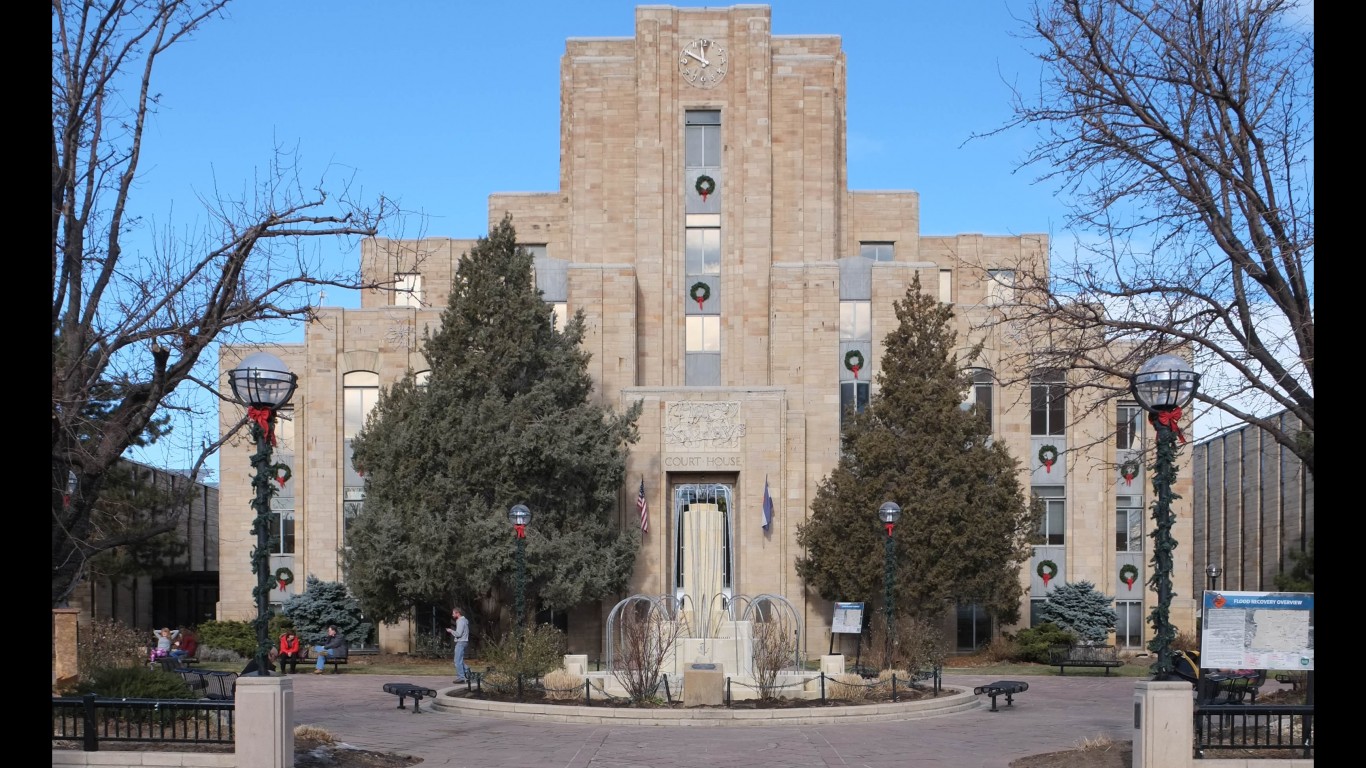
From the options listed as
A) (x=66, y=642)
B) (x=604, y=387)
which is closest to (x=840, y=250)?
(x=604, y=387)

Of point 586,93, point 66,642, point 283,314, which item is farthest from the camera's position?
point 586,93

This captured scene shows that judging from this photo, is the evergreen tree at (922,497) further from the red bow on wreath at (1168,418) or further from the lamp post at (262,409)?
the lamp post at (262,409)

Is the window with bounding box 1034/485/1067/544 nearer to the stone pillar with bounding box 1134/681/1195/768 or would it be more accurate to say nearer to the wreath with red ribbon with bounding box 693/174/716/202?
the wreath with red ribbon with bounding box 693/174/716/202

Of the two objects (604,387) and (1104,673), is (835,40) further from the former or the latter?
(1104,673)

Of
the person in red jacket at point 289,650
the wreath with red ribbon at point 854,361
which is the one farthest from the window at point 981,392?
the person in red jacket at point 289,650

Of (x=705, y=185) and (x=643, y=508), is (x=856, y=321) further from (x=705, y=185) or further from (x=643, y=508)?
(x=643, y=508)

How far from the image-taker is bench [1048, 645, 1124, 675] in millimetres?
36094

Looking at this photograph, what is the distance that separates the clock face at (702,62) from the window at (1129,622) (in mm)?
21438

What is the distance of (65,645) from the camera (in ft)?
84.0

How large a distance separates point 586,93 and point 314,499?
15.6 m

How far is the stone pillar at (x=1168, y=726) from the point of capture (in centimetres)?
1492

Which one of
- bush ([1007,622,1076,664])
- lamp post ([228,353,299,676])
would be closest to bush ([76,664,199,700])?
lamp post ([228,353,299,676])

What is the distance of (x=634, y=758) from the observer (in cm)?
1825

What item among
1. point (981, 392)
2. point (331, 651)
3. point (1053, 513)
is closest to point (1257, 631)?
point (331, 651)
